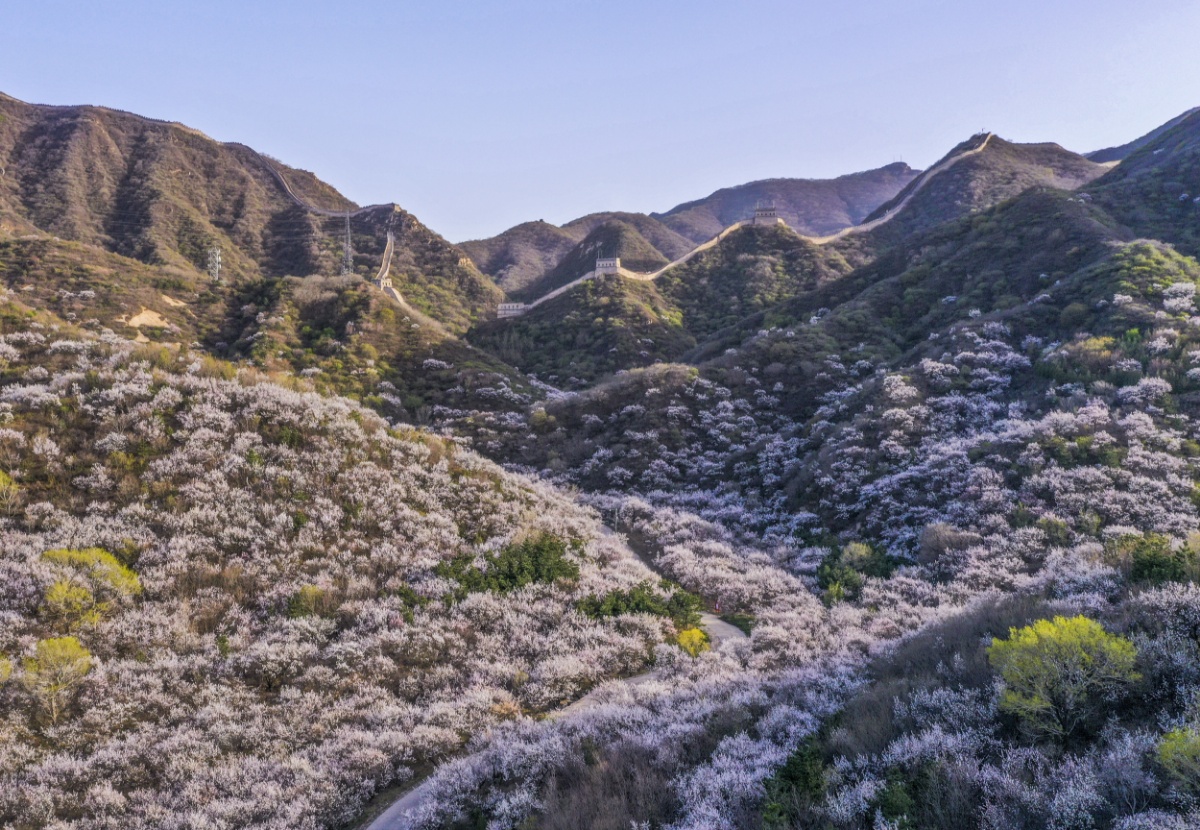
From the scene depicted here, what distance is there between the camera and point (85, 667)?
10.3m

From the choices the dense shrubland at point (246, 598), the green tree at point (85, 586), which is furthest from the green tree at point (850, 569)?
the green tree at point (85, 586)

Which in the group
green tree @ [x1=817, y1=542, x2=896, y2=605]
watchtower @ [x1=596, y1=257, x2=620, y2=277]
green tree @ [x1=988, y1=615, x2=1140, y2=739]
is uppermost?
watchtower @ [x1=596, y1=257, x2=620, y2=277]

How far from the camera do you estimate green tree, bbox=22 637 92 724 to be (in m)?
9.66

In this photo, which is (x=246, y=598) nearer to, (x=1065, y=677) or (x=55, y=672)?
(x=55, y=672)

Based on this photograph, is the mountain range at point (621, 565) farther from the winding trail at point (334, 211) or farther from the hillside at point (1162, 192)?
the winding trail at point (334, 211)

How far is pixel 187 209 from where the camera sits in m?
71.3

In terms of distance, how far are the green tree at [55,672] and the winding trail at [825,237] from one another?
55.4m

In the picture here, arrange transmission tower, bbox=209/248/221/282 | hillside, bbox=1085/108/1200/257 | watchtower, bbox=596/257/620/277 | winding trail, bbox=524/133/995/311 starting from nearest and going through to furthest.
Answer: hillside, bbox=1085/108/1200/257 → transmission tower, bbox=209/248/221/282 → watchtower, bbox=596/257/620/277 → winding trail, bbox=524/133/995/311

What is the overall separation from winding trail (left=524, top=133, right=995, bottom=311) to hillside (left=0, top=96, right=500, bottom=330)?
11.9 metres

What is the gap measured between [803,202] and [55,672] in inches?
6842

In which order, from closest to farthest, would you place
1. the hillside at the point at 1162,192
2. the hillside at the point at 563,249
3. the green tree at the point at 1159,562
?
the green tree at the point at 1159,562
the hillside at the point at 1162,192
the hillside at the point at 563,249

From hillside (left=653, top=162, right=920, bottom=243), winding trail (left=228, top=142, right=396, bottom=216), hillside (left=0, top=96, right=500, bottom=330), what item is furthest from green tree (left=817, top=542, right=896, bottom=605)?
hillside (left=653, top=162, right=920, bottom=243)

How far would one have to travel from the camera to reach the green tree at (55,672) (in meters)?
9.66

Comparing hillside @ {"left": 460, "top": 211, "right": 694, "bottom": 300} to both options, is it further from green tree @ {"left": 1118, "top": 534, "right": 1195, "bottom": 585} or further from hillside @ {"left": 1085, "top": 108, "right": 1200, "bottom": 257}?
green tree @ {"left": 1118, "top": 534, "right": 1195, "bottom": 585}
